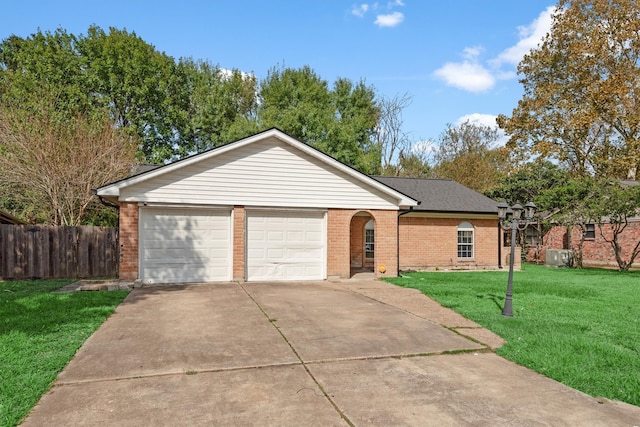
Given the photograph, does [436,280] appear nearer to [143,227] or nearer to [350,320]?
[350,320]

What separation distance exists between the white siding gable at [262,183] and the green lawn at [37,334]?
3334mm

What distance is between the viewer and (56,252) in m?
13.5

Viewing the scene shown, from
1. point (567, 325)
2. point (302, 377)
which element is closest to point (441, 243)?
point (567, 325)

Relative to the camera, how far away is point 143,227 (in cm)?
1198

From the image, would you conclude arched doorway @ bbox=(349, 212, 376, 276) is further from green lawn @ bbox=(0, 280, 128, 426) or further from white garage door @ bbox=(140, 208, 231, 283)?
green lawn @ bbox=(0, 280, 128, 426)

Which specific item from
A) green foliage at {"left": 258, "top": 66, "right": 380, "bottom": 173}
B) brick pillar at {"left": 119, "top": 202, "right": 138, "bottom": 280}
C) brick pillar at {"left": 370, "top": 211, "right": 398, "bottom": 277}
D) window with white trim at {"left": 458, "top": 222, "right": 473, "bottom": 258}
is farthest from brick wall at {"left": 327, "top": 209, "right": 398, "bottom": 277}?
green foliage at {"left": 258, "top": 66, "right": 380, "bottom": 173}

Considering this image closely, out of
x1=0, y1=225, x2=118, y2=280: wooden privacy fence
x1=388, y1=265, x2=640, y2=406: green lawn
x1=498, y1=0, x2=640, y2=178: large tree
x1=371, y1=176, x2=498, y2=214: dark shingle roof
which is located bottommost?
x1=388, y1=265, x2=640, y2=406: green lawn

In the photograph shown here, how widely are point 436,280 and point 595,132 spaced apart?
21.1 meters

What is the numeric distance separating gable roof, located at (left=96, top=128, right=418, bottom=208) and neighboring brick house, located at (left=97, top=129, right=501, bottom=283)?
0.03m

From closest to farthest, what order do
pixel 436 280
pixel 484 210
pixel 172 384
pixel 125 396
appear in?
pixel 125 396 < pixel 172 384 < pixel 436 280 < pixel 484 210

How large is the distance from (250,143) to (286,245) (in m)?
3.42

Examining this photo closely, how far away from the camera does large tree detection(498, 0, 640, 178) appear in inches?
963

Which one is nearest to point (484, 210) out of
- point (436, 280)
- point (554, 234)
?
point (436, 280)

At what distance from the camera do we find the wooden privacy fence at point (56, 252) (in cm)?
1305
